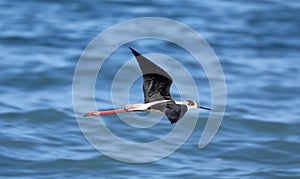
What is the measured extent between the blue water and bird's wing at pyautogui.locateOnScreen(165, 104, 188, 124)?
535cm

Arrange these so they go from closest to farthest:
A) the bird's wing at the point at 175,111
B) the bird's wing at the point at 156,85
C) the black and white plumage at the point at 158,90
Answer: the bird's wing at the point at 175,111 < the black and white plumage at the point at 158,90 < the bird's wing at the point at 156,85

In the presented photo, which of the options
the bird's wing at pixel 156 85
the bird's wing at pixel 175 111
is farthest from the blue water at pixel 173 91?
the bird's wing at pixel 175 111

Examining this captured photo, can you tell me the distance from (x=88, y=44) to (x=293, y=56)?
17.3 ft

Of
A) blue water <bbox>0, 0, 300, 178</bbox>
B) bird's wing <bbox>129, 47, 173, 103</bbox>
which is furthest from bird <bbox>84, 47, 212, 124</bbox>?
blue water <bbox>0, 0, 300, 178</bbox>

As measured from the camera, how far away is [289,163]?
57.0 feet

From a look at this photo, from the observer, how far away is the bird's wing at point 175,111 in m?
Result: 10.2

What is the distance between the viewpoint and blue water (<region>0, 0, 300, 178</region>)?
16750 mm

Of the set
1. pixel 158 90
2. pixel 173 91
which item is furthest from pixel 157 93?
pixel 173 91

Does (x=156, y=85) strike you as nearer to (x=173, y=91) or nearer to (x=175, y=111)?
(x=175, y=111)

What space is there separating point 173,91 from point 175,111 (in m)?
8.66

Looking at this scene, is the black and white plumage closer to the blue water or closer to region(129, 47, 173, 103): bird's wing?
region(129, 47, 173, 103): bird's wing

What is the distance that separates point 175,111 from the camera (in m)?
10.5

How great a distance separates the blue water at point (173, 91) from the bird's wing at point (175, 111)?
5.35 meters

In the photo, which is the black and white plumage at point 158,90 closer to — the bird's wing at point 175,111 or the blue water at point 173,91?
the bird's wing at point 175,111
